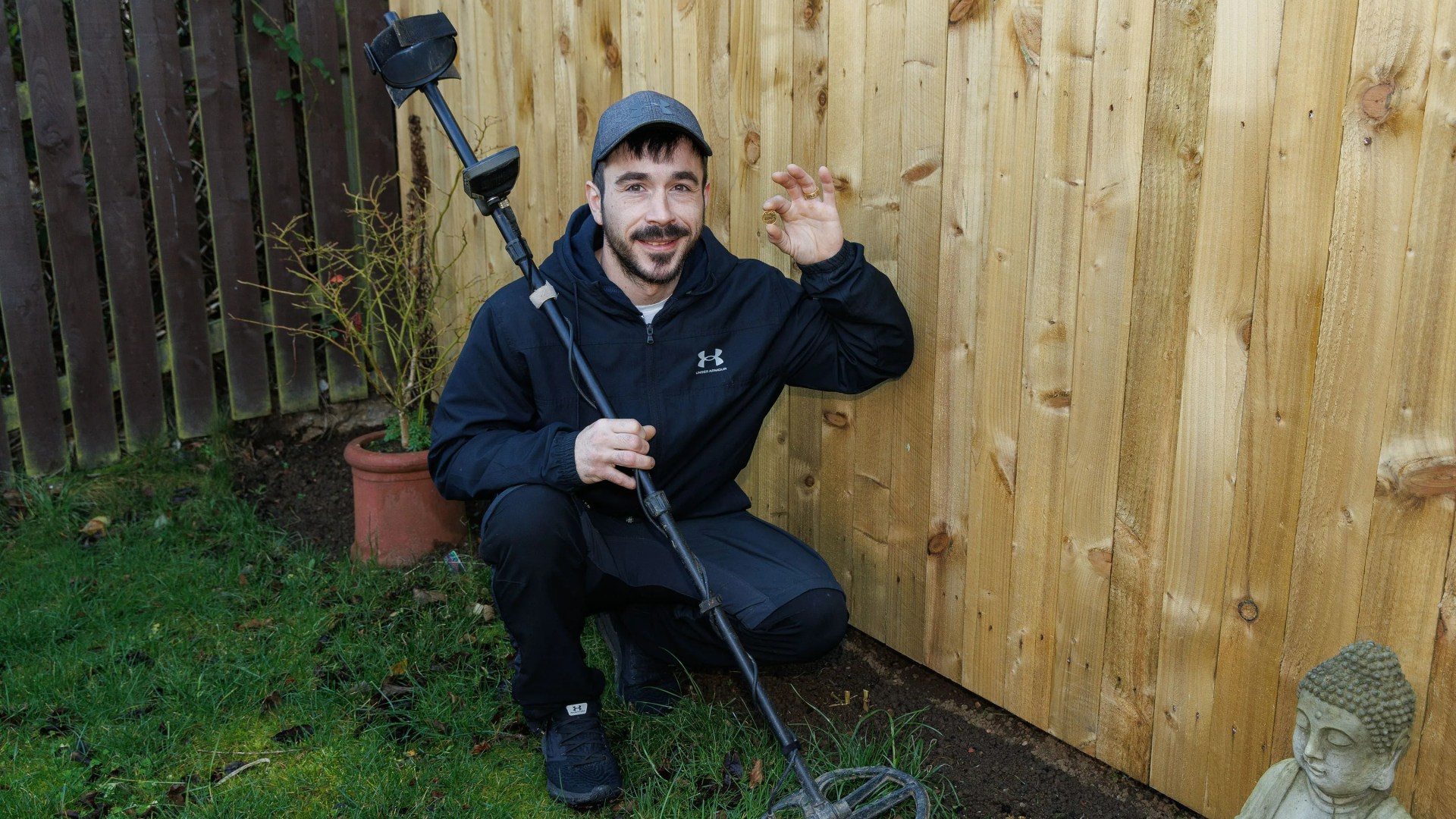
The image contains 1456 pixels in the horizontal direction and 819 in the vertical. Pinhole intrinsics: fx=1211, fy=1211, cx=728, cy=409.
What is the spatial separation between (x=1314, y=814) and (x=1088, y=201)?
123 centimetres

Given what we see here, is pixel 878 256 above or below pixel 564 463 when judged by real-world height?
above

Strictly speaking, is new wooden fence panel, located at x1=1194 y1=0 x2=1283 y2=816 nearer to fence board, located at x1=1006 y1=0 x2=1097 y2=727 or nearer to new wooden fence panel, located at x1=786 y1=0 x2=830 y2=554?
fence board, located at x1=1006 y1=0 x2=1097 y2=727

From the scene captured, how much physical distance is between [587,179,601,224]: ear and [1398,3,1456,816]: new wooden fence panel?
1.82 metres

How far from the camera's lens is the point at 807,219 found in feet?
9.48

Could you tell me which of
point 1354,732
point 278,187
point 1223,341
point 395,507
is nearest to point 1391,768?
point 1354,732

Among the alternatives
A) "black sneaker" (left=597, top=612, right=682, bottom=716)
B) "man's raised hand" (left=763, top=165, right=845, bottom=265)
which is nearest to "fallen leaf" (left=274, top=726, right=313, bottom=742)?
"black sneaker" (left=597, top=612, right=682, bottom=716)

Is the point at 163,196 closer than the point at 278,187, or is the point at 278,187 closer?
the point at 163,196

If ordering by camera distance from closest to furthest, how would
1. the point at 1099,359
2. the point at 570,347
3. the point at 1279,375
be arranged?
the point at 1279,375 → the point at 1099,359 → the point at 570,347

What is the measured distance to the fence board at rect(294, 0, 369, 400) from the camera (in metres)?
5.02

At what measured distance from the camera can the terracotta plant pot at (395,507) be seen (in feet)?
13.7

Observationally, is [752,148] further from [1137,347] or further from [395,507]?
[395,507]

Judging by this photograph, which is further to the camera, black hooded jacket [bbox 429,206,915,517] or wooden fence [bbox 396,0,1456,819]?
black hooded jacket [bbox 429,206,915,517]

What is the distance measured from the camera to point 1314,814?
1901 mm

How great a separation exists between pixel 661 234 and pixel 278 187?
9.06 feet
